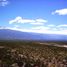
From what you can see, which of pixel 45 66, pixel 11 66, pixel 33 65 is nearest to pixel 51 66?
pixel 45 66

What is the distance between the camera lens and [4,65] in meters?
45.0

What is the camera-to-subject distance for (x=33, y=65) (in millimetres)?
48062

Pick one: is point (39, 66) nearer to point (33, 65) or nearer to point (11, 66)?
point (33, 65)

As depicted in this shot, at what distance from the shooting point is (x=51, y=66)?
4522cm

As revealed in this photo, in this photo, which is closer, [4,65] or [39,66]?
[4,65]

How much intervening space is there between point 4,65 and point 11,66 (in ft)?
6.25

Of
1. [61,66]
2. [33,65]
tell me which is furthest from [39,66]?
[61,66]

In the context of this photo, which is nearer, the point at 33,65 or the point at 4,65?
the point at 4,65

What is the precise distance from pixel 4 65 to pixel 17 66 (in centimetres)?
283

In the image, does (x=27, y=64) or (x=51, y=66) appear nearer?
(x=51, y=66)

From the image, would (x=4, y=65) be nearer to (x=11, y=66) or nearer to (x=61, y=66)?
(x=11, y=66)

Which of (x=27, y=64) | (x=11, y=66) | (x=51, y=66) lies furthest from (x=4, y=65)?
(x=51, y=66)

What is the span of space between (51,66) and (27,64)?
262 inches

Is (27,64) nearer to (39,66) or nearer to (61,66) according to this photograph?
(39,66)
